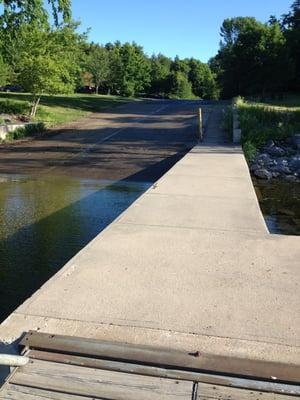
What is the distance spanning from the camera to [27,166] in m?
15.4

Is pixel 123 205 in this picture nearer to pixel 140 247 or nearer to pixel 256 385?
pixel 140 247

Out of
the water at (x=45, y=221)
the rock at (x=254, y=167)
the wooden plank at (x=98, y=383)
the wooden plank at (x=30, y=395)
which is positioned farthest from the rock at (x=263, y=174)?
the wooden plank at (x=30, y=395)

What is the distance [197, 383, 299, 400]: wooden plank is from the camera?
3.06 meters

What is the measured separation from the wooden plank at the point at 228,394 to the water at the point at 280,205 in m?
6.05

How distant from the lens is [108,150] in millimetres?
18562

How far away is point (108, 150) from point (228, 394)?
625 inches

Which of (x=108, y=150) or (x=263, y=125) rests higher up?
(x=263, y=125)

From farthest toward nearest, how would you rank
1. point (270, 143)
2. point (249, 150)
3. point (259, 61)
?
point (259, 61), point (270, 143), point (249, 150)

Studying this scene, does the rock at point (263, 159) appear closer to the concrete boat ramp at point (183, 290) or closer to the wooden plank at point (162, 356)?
the concrete boat ramp at point (183, 290)

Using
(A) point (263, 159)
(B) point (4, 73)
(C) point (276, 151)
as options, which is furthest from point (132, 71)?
(A) point (263, 159)

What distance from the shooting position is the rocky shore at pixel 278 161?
15064 millimetres

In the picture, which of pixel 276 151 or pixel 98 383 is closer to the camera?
pixel 98 383

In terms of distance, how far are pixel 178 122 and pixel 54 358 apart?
2437 centimetres

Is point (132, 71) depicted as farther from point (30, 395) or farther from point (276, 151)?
point (30, 395)
